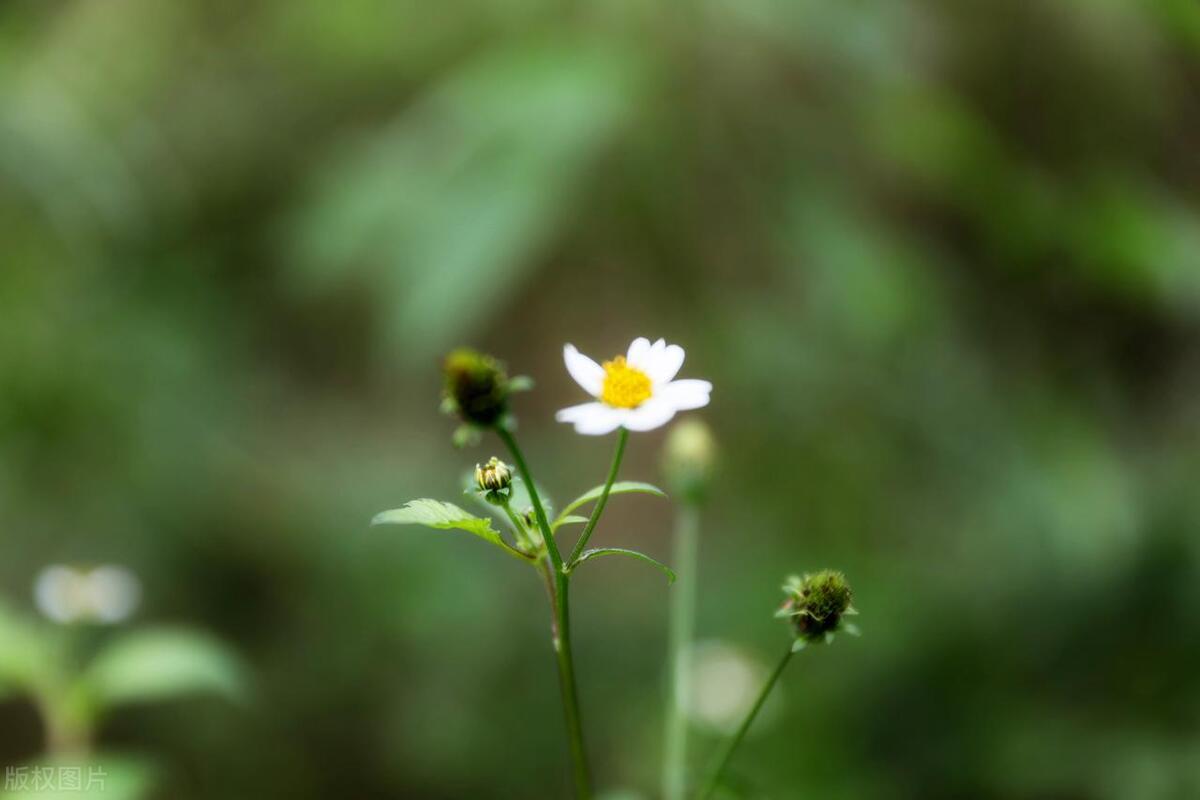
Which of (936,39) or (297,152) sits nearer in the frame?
(936,39)

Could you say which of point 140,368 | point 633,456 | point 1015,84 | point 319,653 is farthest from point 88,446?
point 1015,84

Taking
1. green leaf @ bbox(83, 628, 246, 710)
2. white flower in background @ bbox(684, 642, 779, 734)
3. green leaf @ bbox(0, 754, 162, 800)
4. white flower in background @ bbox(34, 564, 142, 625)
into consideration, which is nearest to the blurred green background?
white flower in background @ bbox(684, 642, 779, 734)

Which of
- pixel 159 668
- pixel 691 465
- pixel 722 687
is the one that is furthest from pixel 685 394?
pixel 722 687

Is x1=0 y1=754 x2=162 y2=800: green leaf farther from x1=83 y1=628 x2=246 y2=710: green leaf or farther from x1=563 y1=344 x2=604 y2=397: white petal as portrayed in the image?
x1=563 y1=344 x2=604 y2=397: white petal

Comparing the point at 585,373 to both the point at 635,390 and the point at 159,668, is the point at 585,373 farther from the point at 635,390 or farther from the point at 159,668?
the point at 159,668

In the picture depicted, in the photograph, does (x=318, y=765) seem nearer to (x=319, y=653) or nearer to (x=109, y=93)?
(x=319, y=653)

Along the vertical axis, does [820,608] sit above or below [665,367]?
below
